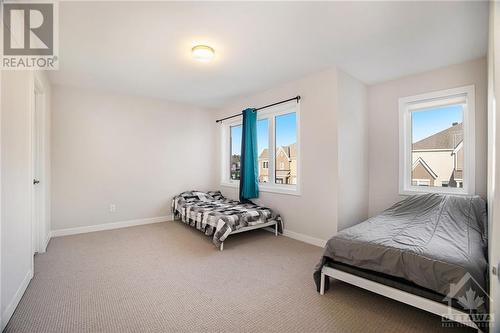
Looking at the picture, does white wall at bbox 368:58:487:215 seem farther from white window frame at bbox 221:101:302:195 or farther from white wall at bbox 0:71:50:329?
white wall at bbox 0:71:50:329

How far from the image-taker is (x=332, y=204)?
3.14 metres

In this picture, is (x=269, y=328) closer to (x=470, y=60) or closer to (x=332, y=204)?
(x=332, y=204)

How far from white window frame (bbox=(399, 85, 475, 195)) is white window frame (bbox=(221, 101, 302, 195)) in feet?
4.89

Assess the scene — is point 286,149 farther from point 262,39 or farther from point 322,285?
point 322,285

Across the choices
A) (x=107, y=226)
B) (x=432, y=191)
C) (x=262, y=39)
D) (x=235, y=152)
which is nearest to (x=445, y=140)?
(x=432, y=191)

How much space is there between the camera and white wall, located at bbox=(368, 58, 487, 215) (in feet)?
9.10

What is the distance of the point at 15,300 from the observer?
1798 millimetres

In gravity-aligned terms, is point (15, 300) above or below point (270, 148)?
below

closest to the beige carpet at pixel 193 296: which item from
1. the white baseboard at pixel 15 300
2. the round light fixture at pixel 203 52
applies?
the white baseboard at pixel 15 300

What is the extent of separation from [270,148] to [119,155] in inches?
107

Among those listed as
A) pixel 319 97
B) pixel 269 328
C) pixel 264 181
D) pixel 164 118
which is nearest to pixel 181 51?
pixel 319 97

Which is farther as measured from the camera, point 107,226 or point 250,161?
point 250,161

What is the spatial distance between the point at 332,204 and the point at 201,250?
1.86 m

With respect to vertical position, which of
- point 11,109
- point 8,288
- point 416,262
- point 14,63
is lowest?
point 8,288
